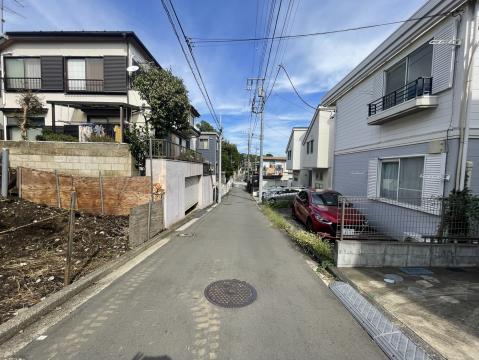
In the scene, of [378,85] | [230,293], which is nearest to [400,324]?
[230,293]

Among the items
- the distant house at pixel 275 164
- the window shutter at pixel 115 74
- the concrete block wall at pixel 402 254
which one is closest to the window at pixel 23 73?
the window shutter at pixel 115 74

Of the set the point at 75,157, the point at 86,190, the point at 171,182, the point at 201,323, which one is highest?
the point at 75,157

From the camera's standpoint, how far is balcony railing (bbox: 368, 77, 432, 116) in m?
7.25

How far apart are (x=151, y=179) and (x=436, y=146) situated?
836 centimetres

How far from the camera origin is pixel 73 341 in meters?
2.94

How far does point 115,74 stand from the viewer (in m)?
14.4

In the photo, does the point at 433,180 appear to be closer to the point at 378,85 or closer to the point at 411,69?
the point at 411,69

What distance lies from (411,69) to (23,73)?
19.1 meters

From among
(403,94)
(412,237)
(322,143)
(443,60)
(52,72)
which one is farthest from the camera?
(322,143)

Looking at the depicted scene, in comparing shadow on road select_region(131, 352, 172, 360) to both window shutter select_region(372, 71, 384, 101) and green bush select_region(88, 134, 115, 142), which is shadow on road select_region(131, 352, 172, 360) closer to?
green bush select_region(88, 134, 115, 142)

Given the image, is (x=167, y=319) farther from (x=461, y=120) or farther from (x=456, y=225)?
(x=461, y=120)

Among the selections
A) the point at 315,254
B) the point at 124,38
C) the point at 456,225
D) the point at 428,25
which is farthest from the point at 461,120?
the point at 124,38

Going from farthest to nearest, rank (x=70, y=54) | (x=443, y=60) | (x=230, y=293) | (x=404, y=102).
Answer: (x=70, y=54), (x=404, y=102), (x=443, y=60), (x=230, y=293)

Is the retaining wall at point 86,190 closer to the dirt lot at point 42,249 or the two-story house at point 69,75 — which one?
the dirt lot at point 42,249
